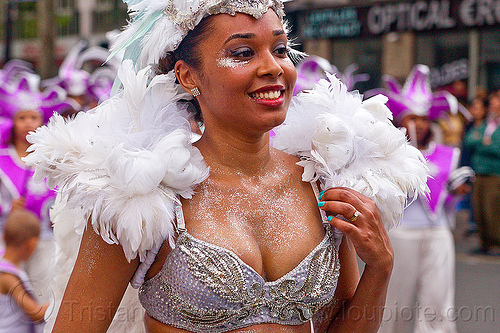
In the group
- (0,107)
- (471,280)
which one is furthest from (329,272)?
(471,280)

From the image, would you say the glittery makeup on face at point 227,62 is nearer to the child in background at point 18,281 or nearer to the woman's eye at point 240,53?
the woman's eye at point 240,53

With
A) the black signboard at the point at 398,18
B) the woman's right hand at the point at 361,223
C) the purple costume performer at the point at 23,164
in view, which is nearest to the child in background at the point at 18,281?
the purple costume performer at the point at 23,164

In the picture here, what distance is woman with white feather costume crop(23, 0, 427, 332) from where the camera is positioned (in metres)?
1.67

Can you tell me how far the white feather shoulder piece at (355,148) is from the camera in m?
1.96

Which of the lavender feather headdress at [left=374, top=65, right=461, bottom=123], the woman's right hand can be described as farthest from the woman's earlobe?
the lavender feather headdress at [left=374, top=65, right=461, bottom=123]

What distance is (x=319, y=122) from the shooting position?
204cm

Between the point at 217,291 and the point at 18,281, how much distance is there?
2.09 metres

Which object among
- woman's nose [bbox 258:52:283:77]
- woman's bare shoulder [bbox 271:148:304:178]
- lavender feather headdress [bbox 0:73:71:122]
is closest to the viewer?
woman's nose [bbox 258:52:283:77]

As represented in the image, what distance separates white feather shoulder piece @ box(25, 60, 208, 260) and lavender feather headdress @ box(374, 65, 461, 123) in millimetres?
3700

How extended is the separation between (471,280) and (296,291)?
17.9ft

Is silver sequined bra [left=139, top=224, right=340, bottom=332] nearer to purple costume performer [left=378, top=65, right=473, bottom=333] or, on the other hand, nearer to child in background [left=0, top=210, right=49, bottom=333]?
child in background [left=0, top=210, right=49, bottom=333]

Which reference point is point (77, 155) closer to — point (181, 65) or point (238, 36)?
point (181, 65)

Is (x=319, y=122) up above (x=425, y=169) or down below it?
above

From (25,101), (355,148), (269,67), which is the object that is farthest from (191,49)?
(25,101)
